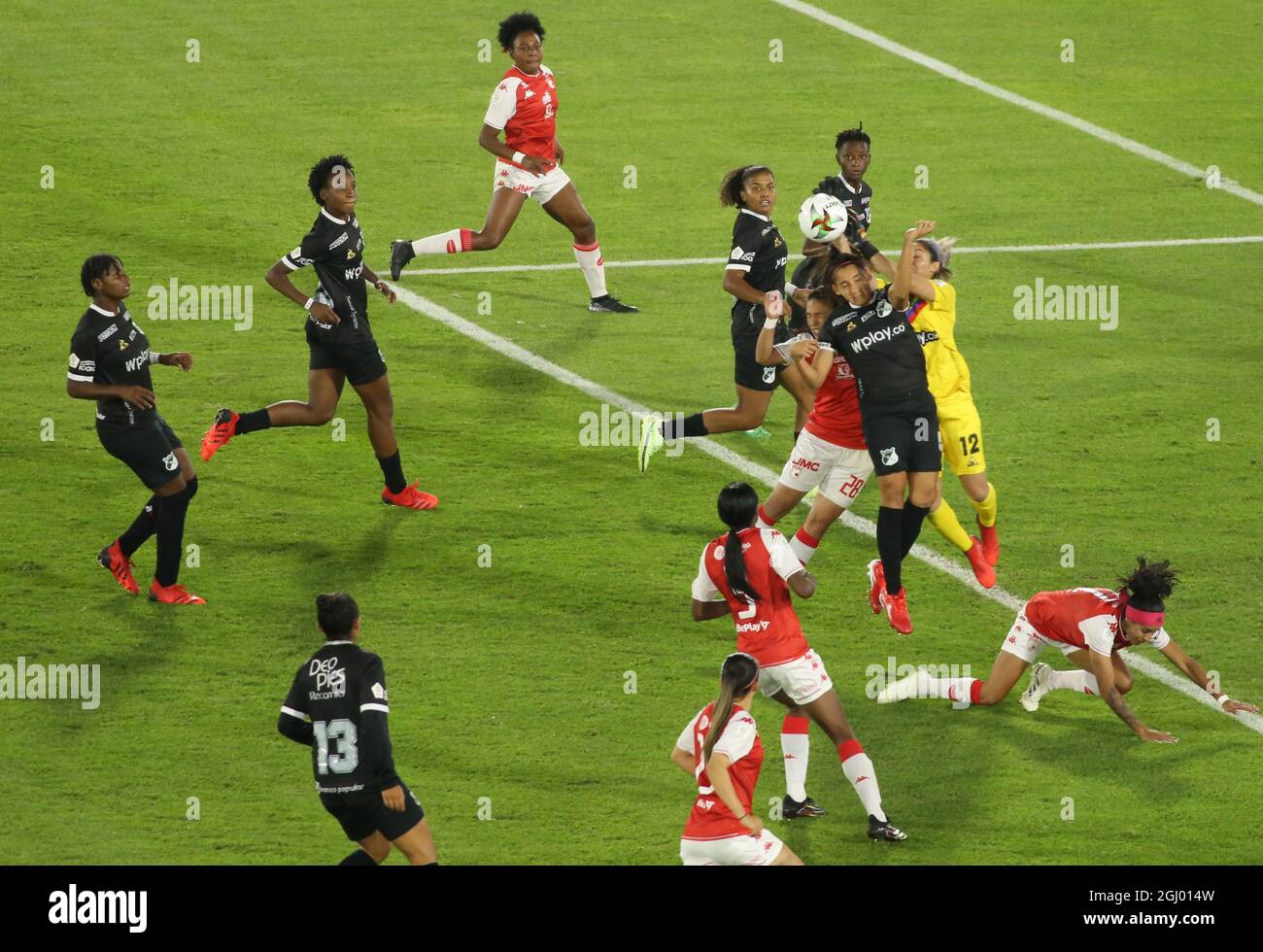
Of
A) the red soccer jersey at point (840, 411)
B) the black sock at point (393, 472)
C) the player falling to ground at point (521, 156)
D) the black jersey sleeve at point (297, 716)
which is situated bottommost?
the black jersey sleeve at point (297, 716)

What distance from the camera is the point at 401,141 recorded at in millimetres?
24828

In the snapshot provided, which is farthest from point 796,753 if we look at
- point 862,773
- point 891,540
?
point 891,540

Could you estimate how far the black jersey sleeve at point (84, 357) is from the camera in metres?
12.8

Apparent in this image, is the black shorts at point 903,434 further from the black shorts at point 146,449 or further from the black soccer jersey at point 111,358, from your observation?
the black soccer jersey at point 111,358

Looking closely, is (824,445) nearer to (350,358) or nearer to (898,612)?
(898,612)

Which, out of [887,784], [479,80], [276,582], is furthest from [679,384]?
[479,80]

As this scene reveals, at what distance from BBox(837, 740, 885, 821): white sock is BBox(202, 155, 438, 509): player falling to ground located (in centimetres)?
536

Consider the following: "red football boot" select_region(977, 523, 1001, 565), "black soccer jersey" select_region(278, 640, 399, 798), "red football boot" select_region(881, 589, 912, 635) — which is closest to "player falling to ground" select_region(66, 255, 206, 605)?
"black soccer jersey" select_region(278, 640, 399, 798)

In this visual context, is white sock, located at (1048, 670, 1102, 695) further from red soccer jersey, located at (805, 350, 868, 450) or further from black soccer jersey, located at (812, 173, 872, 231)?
black soccer jersey, located at (812, 173, 872, 231)

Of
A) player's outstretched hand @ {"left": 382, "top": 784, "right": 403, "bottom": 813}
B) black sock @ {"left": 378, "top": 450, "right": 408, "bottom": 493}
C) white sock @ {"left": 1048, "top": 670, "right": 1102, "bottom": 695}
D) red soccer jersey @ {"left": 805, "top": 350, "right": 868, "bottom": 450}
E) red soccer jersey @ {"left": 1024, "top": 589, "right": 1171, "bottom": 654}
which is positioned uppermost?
red soccer jersey @ {"left": 805, "top": 350, "right": 868, "bottom": 450}

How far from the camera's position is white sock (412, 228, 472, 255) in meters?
19.0

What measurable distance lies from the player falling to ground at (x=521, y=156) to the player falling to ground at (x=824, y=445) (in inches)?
229

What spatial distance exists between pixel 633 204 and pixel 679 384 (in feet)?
18.9

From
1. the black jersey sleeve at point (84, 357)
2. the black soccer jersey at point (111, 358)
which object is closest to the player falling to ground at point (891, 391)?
the black soccer jersey at point (111, 358)
